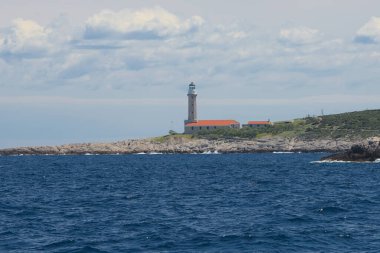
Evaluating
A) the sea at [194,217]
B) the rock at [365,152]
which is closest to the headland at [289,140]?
the rock at [365,152]

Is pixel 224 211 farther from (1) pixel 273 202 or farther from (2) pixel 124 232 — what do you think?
(2) pixel 124 232

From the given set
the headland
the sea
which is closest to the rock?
the sea

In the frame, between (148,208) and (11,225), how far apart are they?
10880mm

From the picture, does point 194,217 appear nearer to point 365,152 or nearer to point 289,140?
point 365,152

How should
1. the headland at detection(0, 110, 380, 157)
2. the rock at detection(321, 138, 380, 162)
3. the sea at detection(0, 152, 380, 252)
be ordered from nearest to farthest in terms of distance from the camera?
1. the sea at detection(0, 152, 380, 252)
2. the rock at detection(321, 138, 380, 162)
3. the headland at detection(0, 110, 380, 157)

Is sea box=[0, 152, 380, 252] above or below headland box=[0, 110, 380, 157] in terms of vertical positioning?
below

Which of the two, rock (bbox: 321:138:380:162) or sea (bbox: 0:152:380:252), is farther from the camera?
rock (bbox: 321:138:380:162)

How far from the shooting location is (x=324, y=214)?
142 feet

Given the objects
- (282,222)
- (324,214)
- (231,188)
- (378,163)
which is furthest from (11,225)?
Result: (378,163)

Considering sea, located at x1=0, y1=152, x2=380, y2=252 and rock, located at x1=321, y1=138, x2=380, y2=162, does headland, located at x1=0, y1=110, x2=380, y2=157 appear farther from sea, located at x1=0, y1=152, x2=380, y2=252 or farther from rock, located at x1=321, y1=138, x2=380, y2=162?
sea, located at x1=0, y1=152, x2=380, y2=252

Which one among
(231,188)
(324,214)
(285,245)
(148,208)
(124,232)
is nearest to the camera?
(285,245)

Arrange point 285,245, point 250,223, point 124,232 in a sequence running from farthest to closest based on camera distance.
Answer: point 250,223, point 124,232, point 285,245

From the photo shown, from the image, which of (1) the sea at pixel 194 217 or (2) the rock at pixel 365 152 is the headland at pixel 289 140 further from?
(1) the sea at pixel 194 217

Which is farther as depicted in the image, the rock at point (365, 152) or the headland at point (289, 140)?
the headland at point (289, 140)
